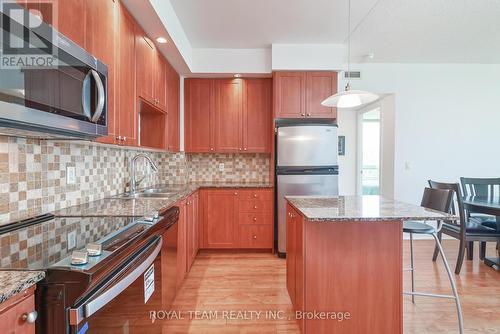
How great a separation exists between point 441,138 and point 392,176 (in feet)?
2.95

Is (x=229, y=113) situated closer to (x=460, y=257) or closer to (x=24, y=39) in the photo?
(x=24, y=39)

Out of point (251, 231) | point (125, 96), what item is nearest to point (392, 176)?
point (251, 231)

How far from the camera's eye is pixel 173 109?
321 centimetres

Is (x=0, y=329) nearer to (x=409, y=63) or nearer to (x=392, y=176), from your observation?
(x=392, y=176)

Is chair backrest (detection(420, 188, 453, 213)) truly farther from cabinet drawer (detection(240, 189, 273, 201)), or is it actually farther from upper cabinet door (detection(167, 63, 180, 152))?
upper cabinet door (detection(167, 63, 180, 152))

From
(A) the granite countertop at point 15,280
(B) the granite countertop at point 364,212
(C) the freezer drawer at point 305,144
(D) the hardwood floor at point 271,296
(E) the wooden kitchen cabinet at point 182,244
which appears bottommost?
(D) the hardwood floor at point 271,296

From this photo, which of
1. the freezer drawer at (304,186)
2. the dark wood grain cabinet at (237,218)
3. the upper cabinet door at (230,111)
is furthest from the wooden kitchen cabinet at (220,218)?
the upper cabinet door at (230,111)

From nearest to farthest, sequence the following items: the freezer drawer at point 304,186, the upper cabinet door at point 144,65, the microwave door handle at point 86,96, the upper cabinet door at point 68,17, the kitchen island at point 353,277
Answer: the upper cabinet door at point 68,17 < the microwave door handle at point 86,96 < the kitchen island at point 353,277 < the upper cabinet door at point 144,65 < the freezer drawer at point 304,186

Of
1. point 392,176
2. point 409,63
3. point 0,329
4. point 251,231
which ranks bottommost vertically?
point 251,231

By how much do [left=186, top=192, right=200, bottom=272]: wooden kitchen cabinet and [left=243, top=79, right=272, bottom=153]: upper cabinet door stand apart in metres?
1.09

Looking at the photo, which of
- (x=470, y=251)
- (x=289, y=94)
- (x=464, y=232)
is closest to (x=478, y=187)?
(x=470, y=251)

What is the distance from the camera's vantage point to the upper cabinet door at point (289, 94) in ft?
10.8

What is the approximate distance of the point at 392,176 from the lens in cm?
379

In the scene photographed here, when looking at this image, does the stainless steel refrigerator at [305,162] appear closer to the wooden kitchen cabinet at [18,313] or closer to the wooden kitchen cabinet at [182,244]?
the wooden kitchen cabinet at [182,244]
